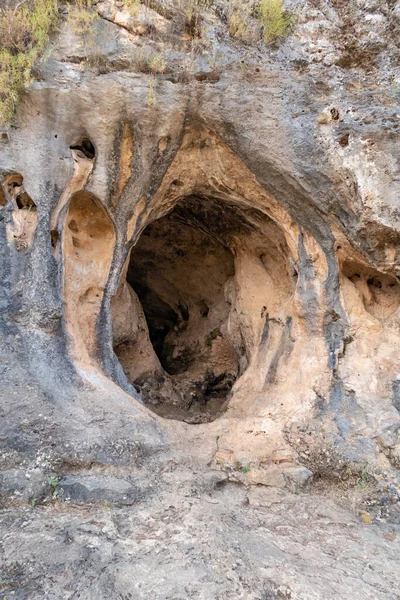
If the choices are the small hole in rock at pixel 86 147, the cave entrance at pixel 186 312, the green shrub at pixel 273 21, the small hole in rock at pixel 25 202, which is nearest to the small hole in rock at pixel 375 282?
the cave entrance at pixel 186 312

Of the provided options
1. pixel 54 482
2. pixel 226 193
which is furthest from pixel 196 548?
pixel 226 193

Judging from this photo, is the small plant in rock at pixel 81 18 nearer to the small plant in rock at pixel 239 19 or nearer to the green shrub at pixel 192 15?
the green shrub at pixel 192 15

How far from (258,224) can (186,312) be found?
130 inches

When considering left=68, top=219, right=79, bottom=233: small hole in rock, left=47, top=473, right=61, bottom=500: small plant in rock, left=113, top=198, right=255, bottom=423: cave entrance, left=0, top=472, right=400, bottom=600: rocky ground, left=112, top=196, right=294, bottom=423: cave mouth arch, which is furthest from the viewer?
left=113, top=198, right=255, bottom=423: cave entrance

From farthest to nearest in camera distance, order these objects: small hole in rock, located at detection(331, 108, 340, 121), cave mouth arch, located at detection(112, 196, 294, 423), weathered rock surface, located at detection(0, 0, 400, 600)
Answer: cave mouth arch, located at detection(112, 196, 294, 423) → small hole in rock, located at detection(331, 108, 340, 121) → weathered rock surface, located at detection(0, 0, 400, 600)

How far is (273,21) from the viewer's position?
4.55m

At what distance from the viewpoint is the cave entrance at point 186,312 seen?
247 inches

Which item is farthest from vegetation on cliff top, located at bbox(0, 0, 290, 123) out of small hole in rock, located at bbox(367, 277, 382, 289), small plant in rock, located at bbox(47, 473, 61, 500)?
small plant in rock, located at bbox(47, 473, 61, 500)

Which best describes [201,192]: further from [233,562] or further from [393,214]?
[233,562]

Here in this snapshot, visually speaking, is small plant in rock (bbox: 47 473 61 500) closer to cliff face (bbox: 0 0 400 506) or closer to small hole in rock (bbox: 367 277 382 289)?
cliff face (bbox: 0 0 400 506)

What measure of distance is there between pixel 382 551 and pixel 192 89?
4554mm

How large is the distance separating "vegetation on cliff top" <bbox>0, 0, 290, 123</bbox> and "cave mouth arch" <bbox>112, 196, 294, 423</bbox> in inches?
79.6

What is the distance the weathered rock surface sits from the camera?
3396mm

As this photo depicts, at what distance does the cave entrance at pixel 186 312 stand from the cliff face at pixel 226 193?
50.4 inches
